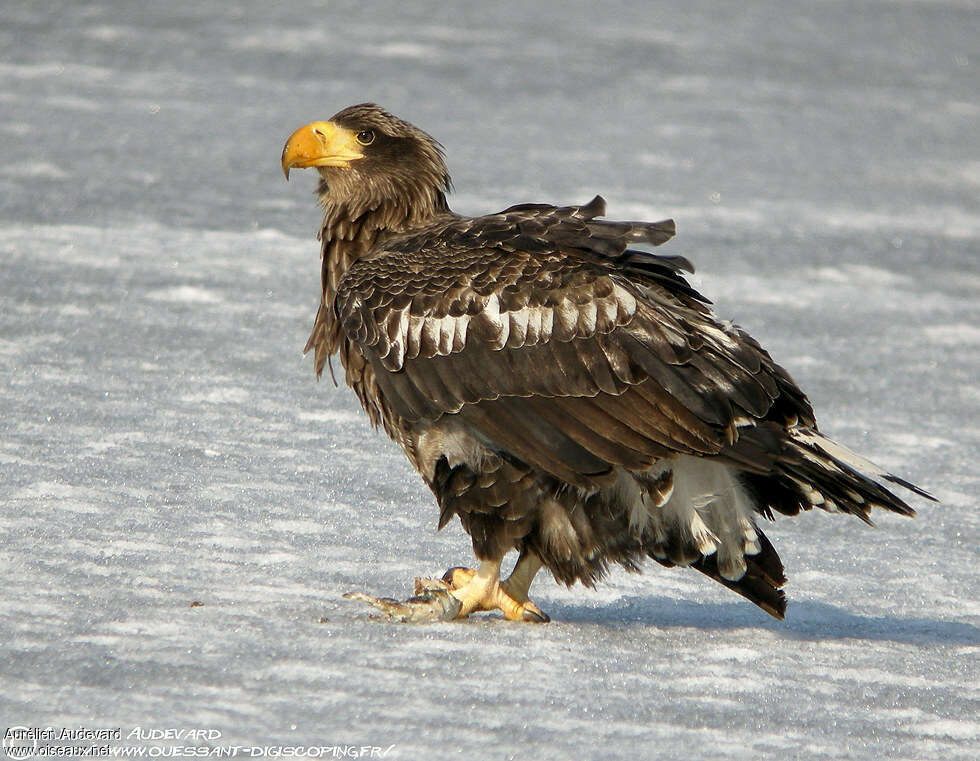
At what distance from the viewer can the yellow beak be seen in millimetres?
5559

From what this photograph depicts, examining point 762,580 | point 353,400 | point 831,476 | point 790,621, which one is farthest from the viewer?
point 353,400

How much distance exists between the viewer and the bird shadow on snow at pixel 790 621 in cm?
509

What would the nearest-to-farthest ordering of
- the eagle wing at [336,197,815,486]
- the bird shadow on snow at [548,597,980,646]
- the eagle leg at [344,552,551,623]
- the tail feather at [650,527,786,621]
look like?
the eagle wing at [336,197,815,486] → the eagle leg at [344,552,551,623] → the tail feather at [650,527,786,621] → the bird shadow on snow at [548,597,980,646]

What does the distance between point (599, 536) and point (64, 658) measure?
179 centimetres

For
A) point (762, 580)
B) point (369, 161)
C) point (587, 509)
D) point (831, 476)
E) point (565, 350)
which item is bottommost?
point (762, 580)

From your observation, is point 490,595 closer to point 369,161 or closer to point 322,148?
point 369,161

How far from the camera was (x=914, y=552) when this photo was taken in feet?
20.3

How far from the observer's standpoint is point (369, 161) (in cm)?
558

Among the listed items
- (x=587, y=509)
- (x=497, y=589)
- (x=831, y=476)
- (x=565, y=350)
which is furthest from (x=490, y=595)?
(x=831, y=476)

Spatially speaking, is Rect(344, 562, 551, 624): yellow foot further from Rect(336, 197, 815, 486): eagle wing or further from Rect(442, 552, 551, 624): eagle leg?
Rect(336, 197, 815, 486): eagle wing

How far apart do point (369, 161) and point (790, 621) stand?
2289mm

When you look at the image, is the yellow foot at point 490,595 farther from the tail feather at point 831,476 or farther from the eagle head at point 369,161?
the eagle head at point 369,161

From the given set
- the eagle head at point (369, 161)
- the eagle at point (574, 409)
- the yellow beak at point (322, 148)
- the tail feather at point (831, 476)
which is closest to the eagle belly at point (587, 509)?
the eagle at point (574, 409)

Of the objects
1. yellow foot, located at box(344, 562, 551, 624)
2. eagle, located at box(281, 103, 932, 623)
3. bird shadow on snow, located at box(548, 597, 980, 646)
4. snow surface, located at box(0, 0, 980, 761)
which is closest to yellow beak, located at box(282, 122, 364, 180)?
eagle, located at box(281, 103, 932, 623)
